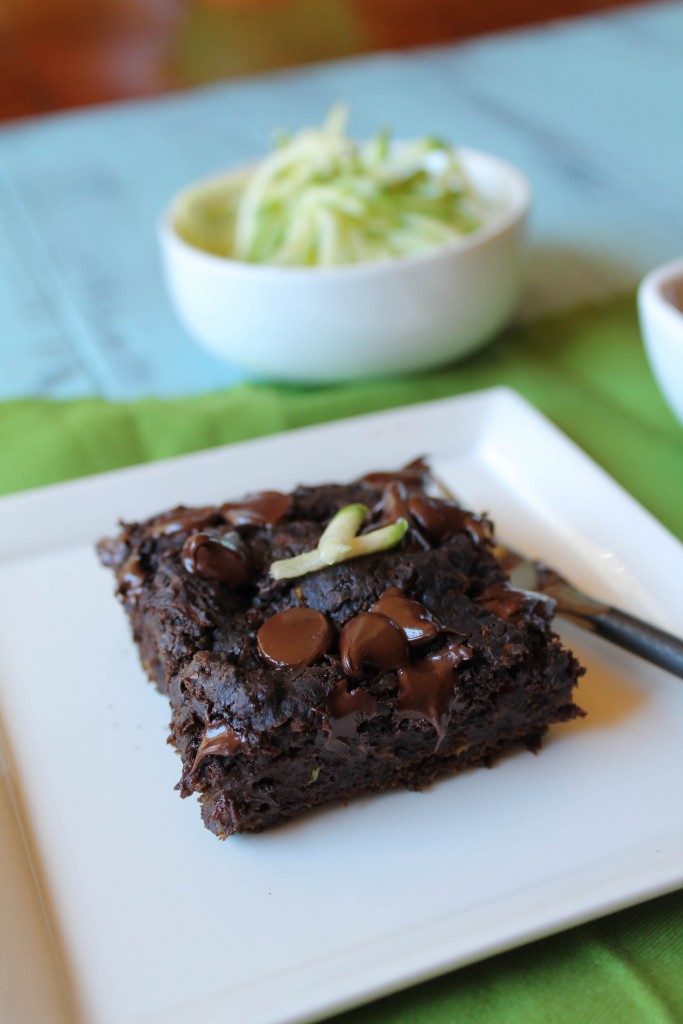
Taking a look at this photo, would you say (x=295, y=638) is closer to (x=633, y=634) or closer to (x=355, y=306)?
(x=633, y=634)

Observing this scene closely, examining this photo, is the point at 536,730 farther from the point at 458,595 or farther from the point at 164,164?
the point at 164,164

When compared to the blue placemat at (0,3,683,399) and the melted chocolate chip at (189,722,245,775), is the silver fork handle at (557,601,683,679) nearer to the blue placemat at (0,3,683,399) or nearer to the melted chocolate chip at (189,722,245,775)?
the melted chocolate chip at (189,722,245,775)

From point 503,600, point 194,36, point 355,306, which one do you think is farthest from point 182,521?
point 194,36

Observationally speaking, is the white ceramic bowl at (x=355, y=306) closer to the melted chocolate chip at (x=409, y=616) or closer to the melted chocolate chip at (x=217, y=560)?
the melted chocolate chip at (x=217, y=560)

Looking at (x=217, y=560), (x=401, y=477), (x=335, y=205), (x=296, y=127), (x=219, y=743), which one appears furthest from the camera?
(x=296, y=127)

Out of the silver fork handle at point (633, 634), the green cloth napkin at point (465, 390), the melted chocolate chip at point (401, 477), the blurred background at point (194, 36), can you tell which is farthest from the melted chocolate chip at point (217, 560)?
the blurred background at point (194, 36)

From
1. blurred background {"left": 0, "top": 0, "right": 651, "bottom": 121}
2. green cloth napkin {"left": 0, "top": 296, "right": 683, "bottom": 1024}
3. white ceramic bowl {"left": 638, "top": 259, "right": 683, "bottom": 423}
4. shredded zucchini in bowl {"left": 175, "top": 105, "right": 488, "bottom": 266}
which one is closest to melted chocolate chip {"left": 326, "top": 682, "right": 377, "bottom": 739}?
green cloth napkin {"left": 0, "top": 296, "right": 683, "bottom": 1024}

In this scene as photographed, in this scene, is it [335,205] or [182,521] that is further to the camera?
[335,205]
